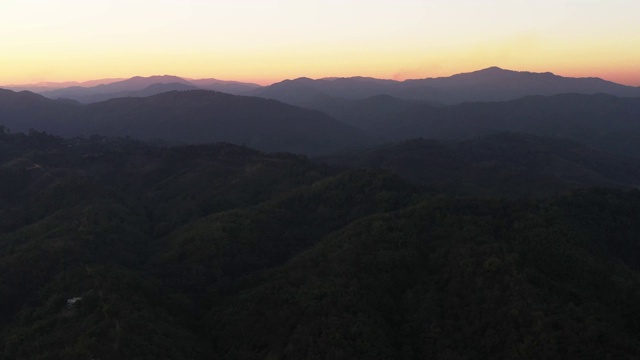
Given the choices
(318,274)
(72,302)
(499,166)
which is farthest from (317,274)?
(499,166)

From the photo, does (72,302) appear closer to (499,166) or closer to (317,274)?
(317,274)

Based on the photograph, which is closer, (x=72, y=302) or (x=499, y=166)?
(x=72, y=302)

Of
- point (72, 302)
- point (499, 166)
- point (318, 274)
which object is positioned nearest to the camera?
point (72, 302)

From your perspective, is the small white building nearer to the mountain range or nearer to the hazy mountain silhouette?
the mountain range

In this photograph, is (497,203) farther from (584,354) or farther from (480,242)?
(584,354)

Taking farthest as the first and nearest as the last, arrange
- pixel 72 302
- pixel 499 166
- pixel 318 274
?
pixel 499 166, pixel 318 274, pixel 72 302

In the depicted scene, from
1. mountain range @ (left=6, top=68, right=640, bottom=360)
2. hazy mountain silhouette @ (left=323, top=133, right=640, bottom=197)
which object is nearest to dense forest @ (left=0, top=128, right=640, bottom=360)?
mountain range @ (left=6, top=68, right=640, bottom=360)

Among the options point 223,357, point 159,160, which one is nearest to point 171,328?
point 223,357
